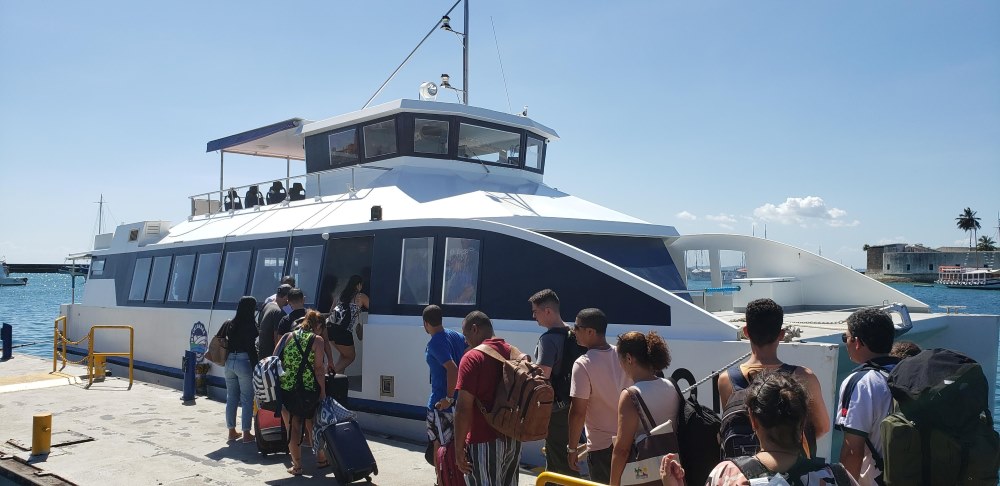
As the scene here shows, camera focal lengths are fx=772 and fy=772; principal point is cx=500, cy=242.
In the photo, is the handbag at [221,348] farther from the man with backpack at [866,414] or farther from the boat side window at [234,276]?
the man with backpack at [866,414]

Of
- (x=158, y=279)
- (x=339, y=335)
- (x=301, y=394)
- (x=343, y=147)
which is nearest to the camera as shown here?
(x=301, y=394)

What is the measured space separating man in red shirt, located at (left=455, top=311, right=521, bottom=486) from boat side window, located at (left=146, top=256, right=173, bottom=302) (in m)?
9.55

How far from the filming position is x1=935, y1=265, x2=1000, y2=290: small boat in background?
89.9 m

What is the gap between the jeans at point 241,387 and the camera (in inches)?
319

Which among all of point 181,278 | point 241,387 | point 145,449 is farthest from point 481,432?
point 181,278

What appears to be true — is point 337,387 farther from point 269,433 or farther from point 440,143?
point 440,143

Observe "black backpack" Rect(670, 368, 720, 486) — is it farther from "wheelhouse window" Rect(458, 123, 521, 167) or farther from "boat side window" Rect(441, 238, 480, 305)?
"wheelhouse window" Rect(458, 123, 521, 167)

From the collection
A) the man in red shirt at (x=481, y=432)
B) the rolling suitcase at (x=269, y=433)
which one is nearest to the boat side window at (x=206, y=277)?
the rolling suitcase at (x=269, y=433)

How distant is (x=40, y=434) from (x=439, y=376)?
175 inches

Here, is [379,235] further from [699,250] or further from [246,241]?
[699,250]

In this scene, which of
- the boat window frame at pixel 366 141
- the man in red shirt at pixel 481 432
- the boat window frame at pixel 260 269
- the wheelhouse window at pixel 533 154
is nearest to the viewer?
the man in red shirt at pixel 481 432

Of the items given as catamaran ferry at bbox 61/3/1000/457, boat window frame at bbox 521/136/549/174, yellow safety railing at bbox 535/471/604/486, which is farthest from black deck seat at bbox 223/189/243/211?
yellow safety railing at bbox 535/471/604/486

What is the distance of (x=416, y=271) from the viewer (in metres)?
8.38

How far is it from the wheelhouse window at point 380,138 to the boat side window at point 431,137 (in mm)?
363
